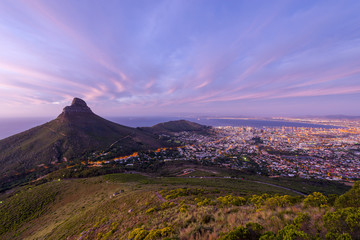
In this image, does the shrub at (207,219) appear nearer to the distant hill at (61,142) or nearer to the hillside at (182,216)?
the hillside at (182,216)

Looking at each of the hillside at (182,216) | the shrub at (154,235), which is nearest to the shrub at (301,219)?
the hillside at (182,216)

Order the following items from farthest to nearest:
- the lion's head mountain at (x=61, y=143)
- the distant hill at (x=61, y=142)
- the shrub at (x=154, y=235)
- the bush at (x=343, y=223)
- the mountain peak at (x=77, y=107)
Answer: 1. the mountain peak at (x=77, y=107)
2. the distant hill at (x=61, y=142)
3. the lion's head mountain at (x=61, y=143)
4. the shrub at (x=154, y=235)
5. the bush at (x=343, y=223)

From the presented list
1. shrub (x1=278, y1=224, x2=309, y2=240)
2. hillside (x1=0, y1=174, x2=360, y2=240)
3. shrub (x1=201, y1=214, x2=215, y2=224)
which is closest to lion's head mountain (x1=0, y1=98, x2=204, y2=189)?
hillside (x1=0, y1=174, x2=360, y2=240)

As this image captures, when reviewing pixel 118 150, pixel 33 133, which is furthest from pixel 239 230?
pixel 33 133

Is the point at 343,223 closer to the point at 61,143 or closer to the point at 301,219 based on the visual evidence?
the point at 301,219

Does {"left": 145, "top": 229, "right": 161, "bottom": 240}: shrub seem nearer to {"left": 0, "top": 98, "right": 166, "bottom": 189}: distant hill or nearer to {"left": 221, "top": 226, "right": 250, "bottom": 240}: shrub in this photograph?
{"left": 221, "top": 226, "right": 250, "bottom": 240}: shrub

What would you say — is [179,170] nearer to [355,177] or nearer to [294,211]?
[294,211]

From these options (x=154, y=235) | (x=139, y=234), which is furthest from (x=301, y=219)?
(x=139, y=234)
